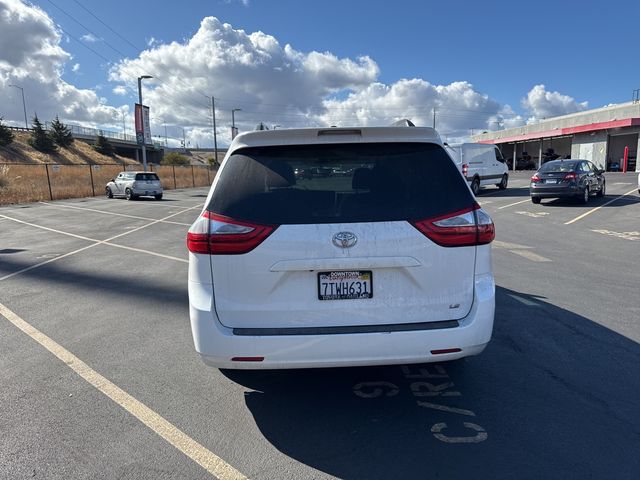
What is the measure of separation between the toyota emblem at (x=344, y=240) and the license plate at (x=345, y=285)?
0.59ft

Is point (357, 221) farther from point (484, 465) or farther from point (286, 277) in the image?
point (484, 465)

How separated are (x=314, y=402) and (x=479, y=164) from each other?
21.0 m

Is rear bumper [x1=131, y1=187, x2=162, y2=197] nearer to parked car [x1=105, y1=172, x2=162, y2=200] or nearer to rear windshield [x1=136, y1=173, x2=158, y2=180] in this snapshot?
parked car [x1=105, y1=172, x2=162, y2=200]

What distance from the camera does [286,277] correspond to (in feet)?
9.13

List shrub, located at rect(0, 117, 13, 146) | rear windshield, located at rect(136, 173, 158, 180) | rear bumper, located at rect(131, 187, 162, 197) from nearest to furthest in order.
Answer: rear bumper, located at rect(131, 187, 162, 197) → rear windshield, located at rect(136, 173, 158, 180) → shrub, located at rect(0, 117, 13, 146)

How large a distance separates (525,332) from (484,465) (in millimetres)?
2291

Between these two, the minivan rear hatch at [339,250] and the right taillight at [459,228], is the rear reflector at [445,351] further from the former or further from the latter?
the right taillight at [459,228]

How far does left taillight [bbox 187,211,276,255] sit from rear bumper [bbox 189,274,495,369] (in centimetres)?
27

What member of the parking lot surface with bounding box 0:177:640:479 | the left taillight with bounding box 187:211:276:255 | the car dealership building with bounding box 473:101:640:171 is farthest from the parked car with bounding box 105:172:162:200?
the car dealership building with bounding box 473:101:640:171

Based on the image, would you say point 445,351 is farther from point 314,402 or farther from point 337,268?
point 314,402

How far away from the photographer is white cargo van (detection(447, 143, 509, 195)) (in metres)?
21.0

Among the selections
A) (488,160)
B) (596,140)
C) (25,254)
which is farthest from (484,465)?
(596,140)

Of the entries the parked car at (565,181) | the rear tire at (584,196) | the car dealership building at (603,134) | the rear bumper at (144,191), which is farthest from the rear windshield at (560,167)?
the car dealership building at (603,134)

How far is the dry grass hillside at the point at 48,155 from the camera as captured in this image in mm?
63406
